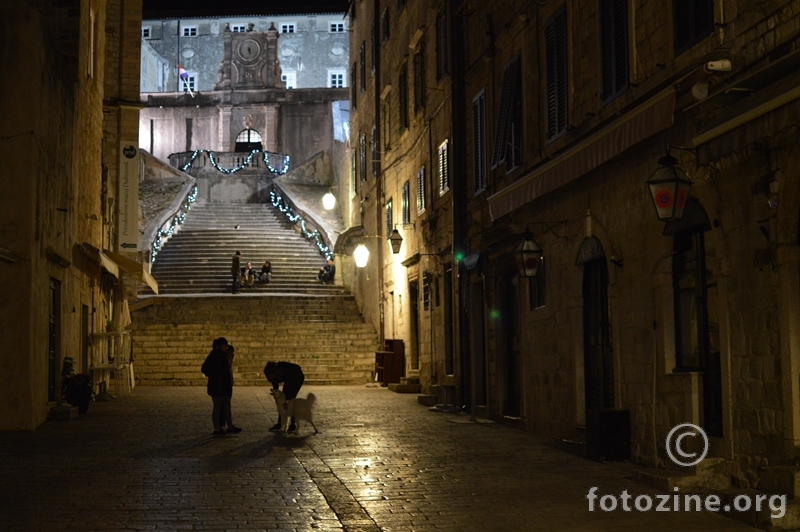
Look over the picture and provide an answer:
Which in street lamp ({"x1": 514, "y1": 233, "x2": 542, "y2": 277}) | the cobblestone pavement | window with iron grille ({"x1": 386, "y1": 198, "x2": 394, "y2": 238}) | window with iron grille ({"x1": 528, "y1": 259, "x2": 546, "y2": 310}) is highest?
window with iron grille ({"x1": 386, "y1": 198, "x2": 394, "y2": 238})

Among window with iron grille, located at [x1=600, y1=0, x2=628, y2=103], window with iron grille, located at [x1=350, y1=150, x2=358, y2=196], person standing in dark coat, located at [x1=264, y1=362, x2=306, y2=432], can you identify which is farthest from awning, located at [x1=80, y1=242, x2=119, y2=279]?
window with iron grille, located at [x1=350, y1=150, x2=358, y2=196]

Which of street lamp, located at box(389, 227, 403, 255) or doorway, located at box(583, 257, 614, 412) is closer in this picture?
doorway, located at box(583, 257, 614, 412)

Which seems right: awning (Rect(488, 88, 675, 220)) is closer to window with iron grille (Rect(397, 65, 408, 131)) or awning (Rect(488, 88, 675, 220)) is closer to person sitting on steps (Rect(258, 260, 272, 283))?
window with iron grille (Rect(397, 65, 408, 131))

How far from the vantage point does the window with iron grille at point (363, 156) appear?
3416 cm

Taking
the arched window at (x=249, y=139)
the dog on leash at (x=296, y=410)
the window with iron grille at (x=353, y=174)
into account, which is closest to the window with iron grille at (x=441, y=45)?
the dog on leash at (x=296, y=410)

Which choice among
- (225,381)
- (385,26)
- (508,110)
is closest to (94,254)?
(225,381)

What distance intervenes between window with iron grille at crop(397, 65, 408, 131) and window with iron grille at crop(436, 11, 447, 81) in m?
4.14

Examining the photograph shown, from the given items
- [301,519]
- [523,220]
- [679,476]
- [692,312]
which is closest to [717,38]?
[692,312]

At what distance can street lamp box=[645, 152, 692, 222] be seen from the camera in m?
9.61

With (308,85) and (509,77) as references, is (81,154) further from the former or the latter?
(308,85)

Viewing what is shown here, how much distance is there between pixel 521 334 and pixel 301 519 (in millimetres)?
8211

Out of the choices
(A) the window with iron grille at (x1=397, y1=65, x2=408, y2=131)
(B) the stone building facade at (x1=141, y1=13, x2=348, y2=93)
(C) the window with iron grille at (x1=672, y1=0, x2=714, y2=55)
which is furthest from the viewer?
(B) the stone building facade at (x1=141, y1=13, x2=348, y2=93)

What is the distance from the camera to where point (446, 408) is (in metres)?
19.6

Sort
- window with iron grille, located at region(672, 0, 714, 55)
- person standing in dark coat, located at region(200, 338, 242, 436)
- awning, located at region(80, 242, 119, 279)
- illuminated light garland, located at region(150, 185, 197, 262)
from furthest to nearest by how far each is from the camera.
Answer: illuminated light garland, located at region(150, 185, 197, 262) < awning, located at region(80, 242, 119, 279) < person standing in dark coat, located at region(200, 338, 242, 436) < window with iron grille, located at region(672, 0, 714, 55)
